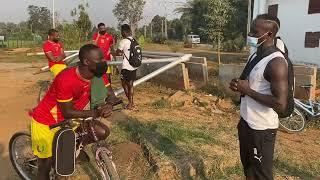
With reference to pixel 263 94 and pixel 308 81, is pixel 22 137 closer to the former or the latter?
pixel 263 94

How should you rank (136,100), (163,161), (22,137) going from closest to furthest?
1. (22,137)
2. (163,161)
3. (136,100)

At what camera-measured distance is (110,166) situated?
12.6ft

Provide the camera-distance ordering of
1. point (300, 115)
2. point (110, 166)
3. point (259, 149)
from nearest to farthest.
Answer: point (259, 149), point (110, 166), point (300, 115)

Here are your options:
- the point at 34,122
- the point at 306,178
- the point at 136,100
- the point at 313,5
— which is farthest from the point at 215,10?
the point at 34,122

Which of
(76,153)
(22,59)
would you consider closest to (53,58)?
(76,153)

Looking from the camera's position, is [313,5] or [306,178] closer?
[306,178]

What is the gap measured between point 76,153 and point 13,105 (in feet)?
19.1

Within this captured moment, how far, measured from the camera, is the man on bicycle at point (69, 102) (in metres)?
3.62

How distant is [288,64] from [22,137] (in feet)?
10.00

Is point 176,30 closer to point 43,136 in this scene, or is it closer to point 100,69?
point 43,136

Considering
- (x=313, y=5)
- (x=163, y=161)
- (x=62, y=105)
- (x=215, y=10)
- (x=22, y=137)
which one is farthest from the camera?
(x=313, y=5)

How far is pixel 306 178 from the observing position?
5250 millimetres

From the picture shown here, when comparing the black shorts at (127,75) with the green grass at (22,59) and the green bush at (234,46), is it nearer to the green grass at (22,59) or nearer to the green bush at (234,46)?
the green grass at (22,59)

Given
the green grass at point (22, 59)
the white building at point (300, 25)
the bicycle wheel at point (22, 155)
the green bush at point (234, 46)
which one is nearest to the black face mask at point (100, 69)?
the bicycle wheel at point (22, 155)
